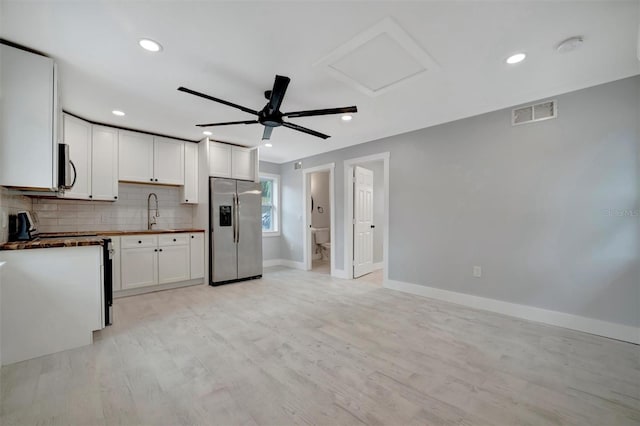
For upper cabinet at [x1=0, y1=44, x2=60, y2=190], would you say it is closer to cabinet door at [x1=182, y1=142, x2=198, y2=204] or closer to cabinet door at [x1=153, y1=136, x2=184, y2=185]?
cabinet door at [x1=153, y1=136, x2=184, y2=185]

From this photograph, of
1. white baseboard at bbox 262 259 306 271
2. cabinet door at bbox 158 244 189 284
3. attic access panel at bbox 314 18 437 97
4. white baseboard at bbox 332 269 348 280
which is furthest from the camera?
white baseboard at bbox 262 259 306 271

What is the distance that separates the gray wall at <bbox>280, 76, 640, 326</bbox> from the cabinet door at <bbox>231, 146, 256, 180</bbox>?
8.60 ft

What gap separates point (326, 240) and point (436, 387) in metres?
5.52

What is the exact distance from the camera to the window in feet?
20.1

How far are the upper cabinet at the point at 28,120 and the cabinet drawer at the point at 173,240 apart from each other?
1882 millimetres

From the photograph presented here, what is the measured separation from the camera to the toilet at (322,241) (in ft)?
22.9

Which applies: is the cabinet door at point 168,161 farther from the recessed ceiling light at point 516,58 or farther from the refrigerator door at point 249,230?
the recessed ceiling light at point 516,58

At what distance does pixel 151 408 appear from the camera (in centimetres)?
156

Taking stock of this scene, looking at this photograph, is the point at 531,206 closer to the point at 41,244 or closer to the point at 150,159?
the point at 41,244

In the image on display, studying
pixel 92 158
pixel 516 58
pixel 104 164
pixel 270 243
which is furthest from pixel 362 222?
pixel 92 158

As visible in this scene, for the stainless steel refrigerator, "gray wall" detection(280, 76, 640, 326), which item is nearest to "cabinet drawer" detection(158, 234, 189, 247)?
the stainless steel refrigerator

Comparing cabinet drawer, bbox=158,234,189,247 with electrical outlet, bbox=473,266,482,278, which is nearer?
electrical outlet, bbox=473,266,482,278

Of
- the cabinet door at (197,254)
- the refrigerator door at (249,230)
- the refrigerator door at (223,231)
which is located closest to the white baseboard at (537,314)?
the refrigerator door at (249,230)

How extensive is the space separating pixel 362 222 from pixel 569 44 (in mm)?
A: 3529
